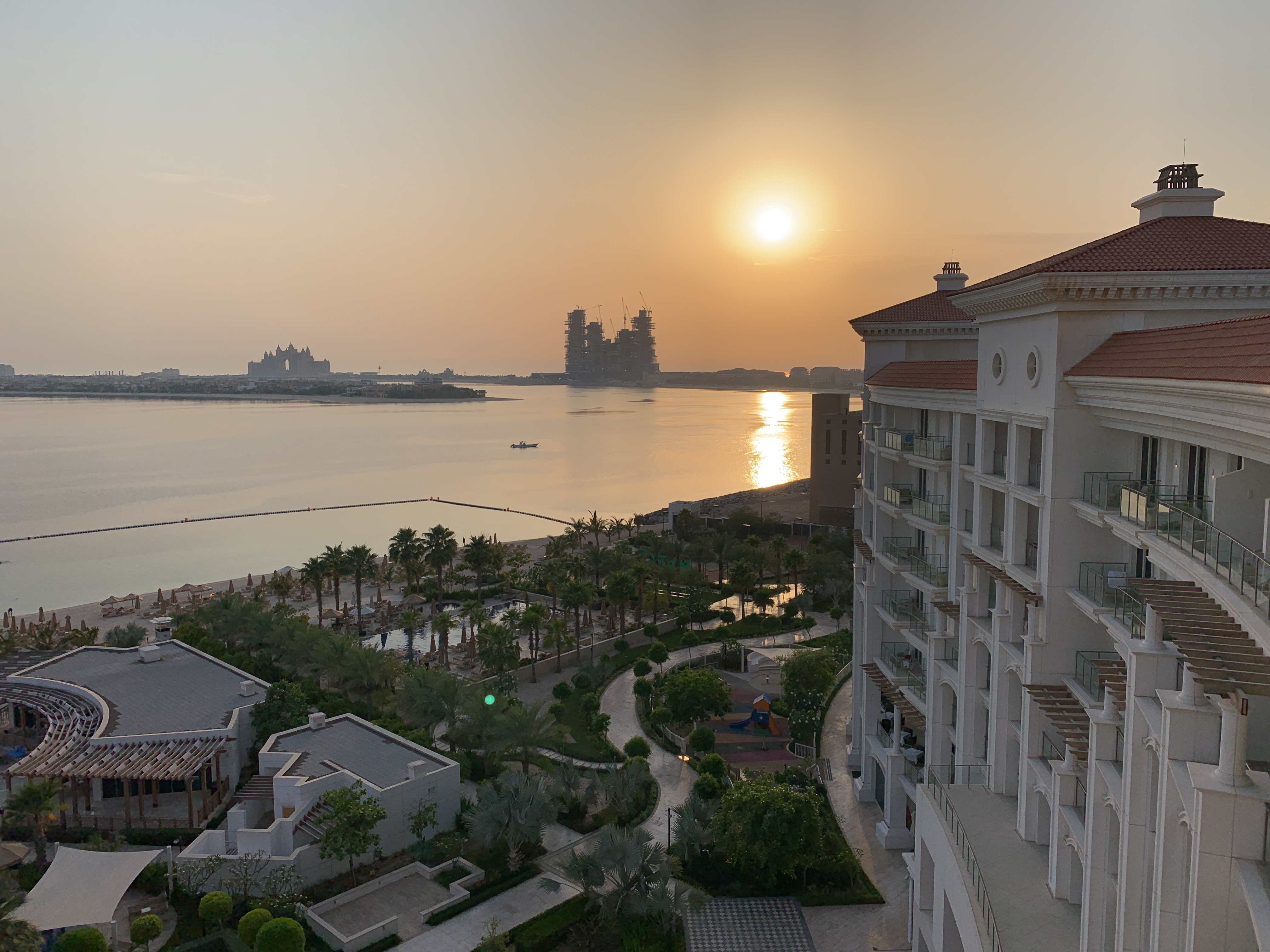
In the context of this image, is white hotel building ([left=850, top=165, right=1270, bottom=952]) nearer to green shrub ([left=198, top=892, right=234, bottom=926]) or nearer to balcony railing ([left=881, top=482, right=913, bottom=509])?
balcony railing ([left=881, top=482, right=913, bottom=509])

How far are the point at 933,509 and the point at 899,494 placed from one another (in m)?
2.39

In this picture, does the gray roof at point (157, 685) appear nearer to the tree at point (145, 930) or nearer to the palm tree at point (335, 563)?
the tree at point (145, 930)

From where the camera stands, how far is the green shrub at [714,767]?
2395cm

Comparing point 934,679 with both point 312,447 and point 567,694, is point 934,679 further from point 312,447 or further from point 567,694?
point 312,447

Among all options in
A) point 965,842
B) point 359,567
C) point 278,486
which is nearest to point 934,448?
point 965,842

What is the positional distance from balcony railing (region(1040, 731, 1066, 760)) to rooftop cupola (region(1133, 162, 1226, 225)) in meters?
8.91

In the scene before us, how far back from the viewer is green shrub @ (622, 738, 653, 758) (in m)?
26.1

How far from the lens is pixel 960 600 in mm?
17656

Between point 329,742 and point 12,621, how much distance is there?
99.6 ft

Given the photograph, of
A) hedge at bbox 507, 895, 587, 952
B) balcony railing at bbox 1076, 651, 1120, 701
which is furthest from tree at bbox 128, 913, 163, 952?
balcony railing at bbox 1076, 651, 1120, 701

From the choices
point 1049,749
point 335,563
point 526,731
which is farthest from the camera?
point 335,563

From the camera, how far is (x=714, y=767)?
2400 centimetres

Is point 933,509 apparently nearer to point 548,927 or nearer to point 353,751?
point 548,927

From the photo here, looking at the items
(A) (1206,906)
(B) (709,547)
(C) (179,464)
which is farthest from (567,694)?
(C) (179,464)
